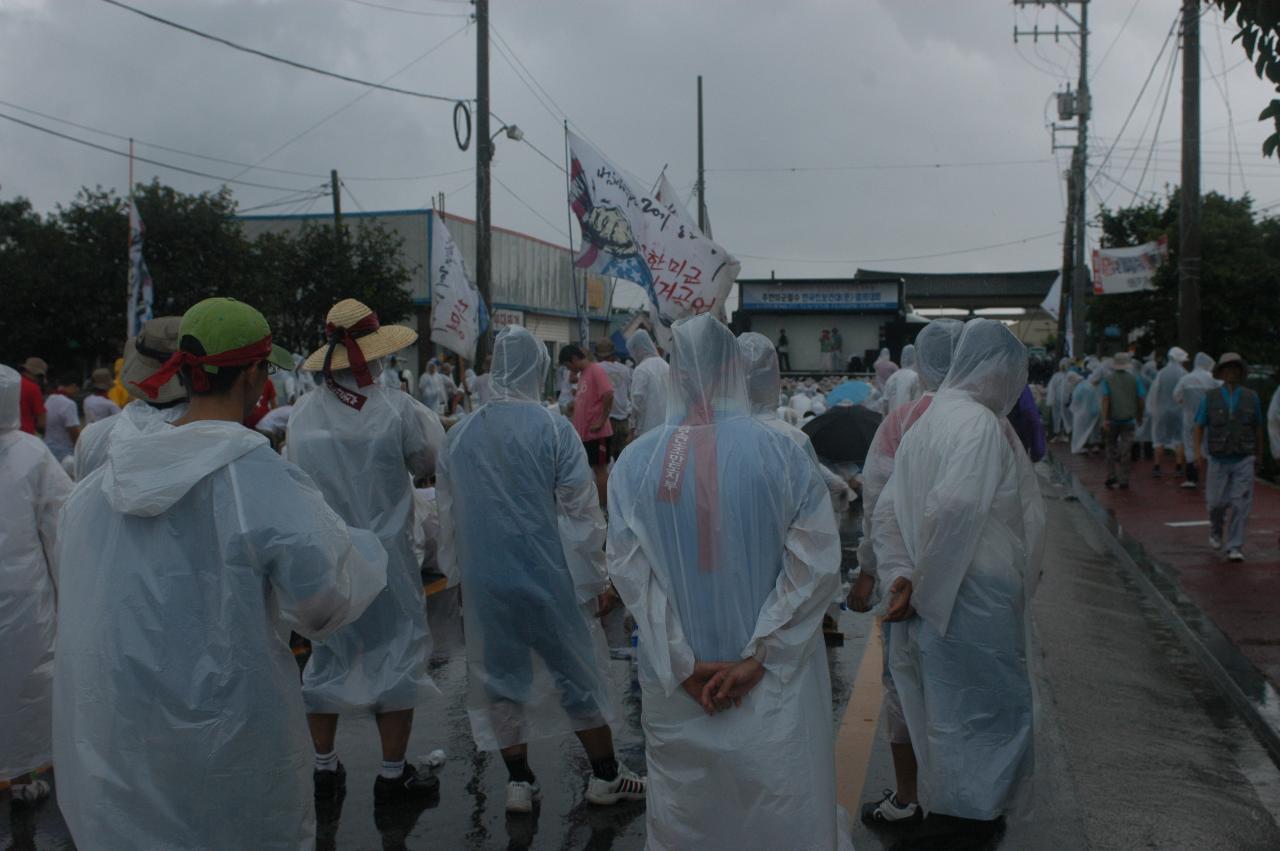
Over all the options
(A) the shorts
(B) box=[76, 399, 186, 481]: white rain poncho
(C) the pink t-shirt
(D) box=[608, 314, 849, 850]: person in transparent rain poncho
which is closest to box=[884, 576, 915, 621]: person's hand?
(D) box=[608, 314, 849, 850]: person in transparent rain poncho

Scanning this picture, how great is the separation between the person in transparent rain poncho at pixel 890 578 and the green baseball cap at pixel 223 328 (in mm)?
2423

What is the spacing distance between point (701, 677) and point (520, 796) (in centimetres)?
180

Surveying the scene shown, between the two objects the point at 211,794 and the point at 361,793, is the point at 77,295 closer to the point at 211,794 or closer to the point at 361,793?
the point at 361,793

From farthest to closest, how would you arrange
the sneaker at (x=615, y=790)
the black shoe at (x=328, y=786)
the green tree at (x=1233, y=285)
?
the green tree at (x=1233, y=285) → the black shoe at (x=328, y=786) → the sneaker at (x=615, y=790)

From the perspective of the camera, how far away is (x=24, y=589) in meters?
5.00

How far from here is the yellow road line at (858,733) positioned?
202 inches

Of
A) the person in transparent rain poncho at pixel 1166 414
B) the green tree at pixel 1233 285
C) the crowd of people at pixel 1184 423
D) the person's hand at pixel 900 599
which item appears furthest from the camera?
the green tree at pixel 1233 285

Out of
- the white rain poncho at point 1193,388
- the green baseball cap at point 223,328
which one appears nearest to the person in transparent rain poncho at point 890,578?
the green baseball cap at point 223,328

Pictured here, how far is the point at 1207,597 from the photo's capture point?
32.2 ft

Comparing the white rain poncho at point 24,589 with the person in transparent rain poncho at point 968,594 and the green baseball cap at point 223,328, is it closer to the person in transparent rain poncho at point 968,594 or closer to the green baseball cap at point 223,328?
the green baseball cap at point 223,328

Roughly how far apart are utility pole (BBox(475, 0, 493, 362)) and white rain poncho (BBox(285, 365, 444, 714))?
49.1 ft

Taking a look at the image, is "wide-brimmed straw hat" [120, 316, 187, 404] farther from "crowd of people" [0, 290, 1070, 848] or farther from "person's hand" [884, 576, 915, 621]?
"person's hand" [884, 576, 915, 621]

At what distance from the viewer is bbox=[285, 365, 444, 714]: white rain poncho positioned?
488cm

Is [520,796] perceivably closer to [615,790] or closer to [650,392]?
[615,790]
